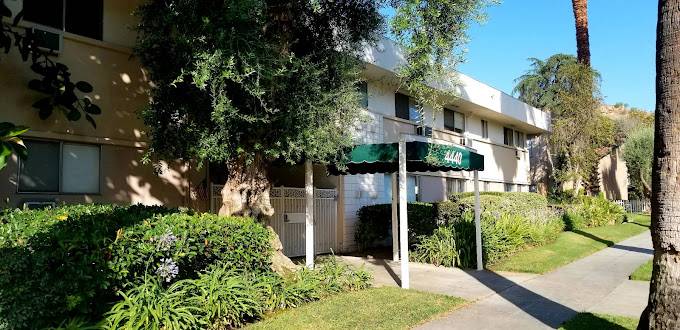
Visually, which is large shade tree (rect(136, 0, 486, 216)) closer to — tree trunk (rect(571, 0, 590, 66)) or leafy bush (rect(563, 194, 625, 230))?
leafy bush (rect(563, 194, 625, 230))

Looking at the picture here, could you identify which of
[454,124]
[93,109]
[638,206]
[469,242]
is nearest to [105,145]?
[93,109]

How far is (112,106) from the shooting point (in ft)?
35.1

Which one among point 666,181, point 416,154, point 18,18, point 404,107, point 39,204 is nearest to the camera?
point 666,181

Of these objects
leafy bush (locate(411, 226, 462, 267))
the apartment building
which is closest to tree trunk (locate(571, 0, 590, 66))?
the apartment building

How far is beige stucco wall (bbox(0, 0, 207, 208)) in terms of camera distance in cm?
936

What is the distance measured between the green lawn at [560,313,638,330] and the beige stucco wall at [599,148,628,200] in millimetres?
37393

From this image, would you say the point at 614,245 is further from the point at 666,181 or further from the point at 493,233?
the point at 666,181

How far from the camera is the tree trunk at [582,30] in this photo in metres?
27.0

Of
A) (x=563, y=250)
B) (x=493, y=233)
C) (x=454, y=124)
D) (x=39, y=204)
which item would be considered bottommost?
(x=563, y=250)

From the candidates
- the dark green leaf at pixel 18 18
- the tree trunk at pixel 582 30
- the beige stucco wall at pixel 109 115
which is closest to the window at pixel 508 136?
the tree trunk at pixel 582 30

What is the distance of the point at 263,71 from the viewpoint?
24.7 ft

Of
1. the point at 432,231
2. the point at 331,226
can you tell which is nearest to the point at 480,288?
the point at 432,231

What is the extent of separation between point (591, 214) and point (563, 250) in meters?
9.44

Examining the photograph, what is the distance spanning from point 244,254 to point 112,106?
4.75 metres
